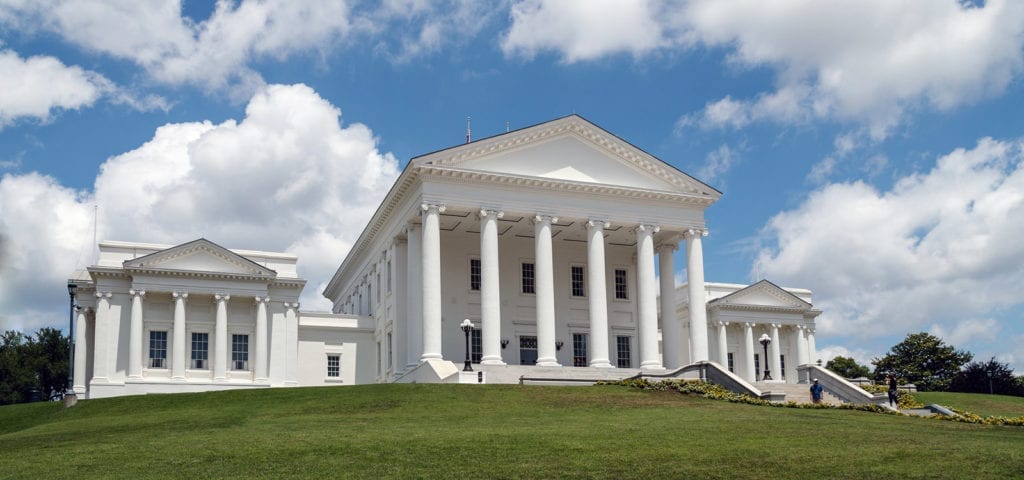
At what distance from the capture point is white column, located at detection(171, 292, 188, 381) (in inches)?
2203

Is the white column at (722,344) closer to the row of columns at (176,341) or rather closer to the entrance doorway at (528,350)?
the entrance doorway at (528,350)

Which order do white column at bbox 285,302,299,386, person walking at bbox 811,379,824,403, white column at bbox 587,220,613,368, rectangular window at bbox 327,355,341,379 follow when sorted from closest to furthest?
person walking at bbox 811,379,824,403, white column at bbox 587,220,613,368, white column at bbox 285,302,299,386, rectangular window at bbox 327,355,341,379

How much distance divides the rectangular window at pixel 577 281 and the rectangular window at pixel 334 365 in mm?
15201

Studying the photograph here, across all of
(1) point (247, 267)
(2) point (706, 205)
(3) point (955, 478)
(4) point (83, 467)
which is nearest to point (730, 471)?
(3) point (955, 478)

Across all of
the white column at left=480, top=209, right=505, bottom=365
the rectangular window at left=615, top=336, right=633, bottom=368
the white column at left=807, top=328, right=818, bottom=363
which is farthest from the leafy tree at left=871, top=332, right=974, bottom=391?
the white column at left=480, top=209, right=505, bottom=365

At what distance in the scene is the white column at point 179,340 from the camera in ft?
184

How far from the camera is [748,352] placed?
71.9m

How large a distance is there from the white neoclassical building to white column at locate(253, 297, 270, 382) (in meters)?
0.08

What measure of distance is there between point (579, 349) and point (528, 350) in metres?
3.08

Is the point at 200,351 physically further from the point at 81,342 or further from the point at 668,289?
the point at 668,289

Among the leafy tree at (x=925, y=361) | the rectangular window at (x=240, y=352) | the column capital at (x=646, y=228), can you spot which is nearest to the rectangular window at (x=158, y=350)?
the rectangular window at (x=240, y=352)

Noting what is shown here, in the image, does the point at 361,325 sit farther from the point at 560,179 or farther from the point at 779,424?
the point at 779,424

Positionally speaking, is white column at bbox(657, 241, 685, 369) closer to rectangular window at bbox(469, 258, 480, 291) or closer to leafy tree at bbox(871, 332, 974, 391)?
rectangular window at bbox(469, 258, 480, 291)

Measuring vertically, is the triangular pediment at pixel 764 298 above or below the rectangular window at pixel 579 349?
above
